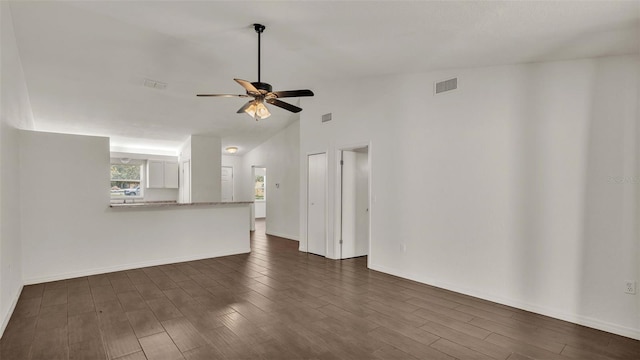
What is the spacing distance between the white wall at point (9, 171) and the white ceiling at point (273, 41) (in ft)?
1.02

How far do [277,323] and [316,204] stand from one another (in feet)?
11.0

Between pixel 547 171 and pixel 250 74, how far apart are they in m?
4.08

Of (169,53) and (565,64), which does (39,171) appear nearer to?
(169,53)

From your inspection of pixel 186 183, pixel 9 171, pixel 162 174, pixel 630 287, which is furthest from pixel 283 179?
pixel 630 287

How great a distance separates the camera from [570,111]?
10.5 ft

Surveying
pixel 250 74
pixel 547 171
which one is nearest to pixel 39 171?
pixel 250 74

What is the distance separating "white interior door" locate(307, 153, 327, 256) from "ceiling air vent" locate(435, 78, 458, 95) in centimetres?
243

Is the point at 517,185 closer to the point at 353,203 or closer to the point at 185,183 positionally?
the point at 353,203

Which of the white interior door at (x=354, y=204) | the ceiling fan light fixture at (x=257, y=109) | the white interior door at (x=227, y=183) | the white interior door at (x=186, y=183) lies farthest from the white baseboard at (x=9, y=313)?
the white interior door at (x=227, y=183)

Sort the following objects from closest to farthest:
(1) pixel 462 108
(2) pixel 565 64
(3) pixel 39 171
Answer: (2) pixel 565 64, (1) pixel 462 108, (3) pixel 39 171

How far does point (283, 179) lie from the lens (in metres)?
8.52

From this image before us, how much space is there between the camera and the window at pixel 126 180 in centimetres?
947

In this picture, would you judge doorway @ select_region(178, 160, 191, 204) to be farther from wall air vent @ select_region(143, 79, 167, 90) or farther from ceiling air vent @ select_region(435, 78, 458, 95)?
ceiling air vent @ select_region(435, 78, 458, 95)

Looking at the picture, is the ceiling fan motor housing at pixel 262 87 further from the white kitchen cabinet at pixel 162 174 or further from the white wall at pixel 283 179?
the white kitchen cabinet at pixel 162 174
